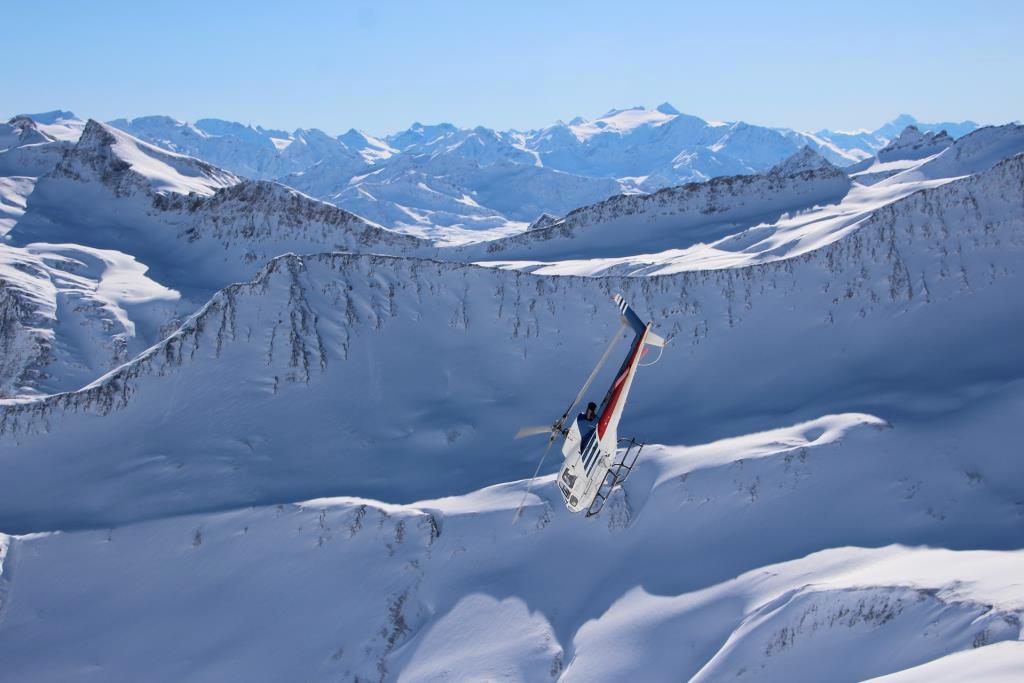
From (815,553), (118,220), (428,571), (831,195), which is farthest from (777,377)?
(118,220)

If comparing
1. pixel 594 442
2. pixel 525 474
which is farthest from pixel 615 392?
pixel 525 474

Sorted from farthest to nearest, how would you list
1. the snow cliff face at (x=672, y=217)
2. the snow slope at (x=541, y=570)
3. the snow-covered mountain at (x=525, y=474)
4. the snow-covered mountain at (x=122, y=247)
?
the snow cliff face at (x=672, y=217) < the snow-covered mountain at (x=122, y=247) < the snow-covered mountain at (x=525, y=474) < the snow slope at (x=541, y=570)

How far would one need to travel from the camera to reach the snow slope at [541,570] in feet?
195

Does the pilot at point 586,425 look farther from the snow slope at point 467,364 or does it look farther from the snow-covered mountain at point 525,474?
the snow slope at point 467,364

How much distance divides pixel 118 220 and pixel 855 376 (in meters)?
135

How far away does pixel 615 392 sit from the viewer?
1565 inches

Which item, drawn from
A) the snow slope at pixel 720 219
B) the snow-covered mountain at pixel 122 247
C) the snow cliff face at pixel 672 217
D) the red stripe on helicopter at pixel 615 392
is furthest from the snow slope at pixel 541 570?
the snow cliff face at pixel 672 217

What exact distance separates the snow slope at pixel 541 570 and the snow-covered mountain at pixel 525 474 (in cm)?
25

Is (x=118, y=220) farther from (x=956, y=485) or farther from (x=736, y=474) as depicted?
(x=956, y=485)

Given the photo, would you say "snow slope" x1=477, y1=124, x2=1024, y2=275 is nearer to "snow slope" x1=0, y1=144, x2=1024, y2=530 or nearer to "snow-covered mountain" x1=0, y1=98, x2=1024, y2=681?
"snow-covered mountain" x1=0, y1=98, x2=1024, y2=681

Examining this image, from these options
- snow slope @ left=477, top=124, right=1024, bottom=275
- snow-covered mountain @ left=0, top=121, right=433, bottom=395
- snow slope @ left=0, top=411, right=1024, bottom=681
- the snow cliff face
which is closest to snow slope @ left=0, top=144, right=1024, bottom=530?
snow slope @ left=0, top=411, right=1024, bottom=681

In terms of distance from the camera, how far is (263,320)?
291ft

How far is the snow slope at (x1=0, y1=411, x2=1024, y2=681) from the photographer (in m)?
59.5

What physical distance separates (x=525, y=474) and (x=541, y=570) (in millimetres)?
11043
